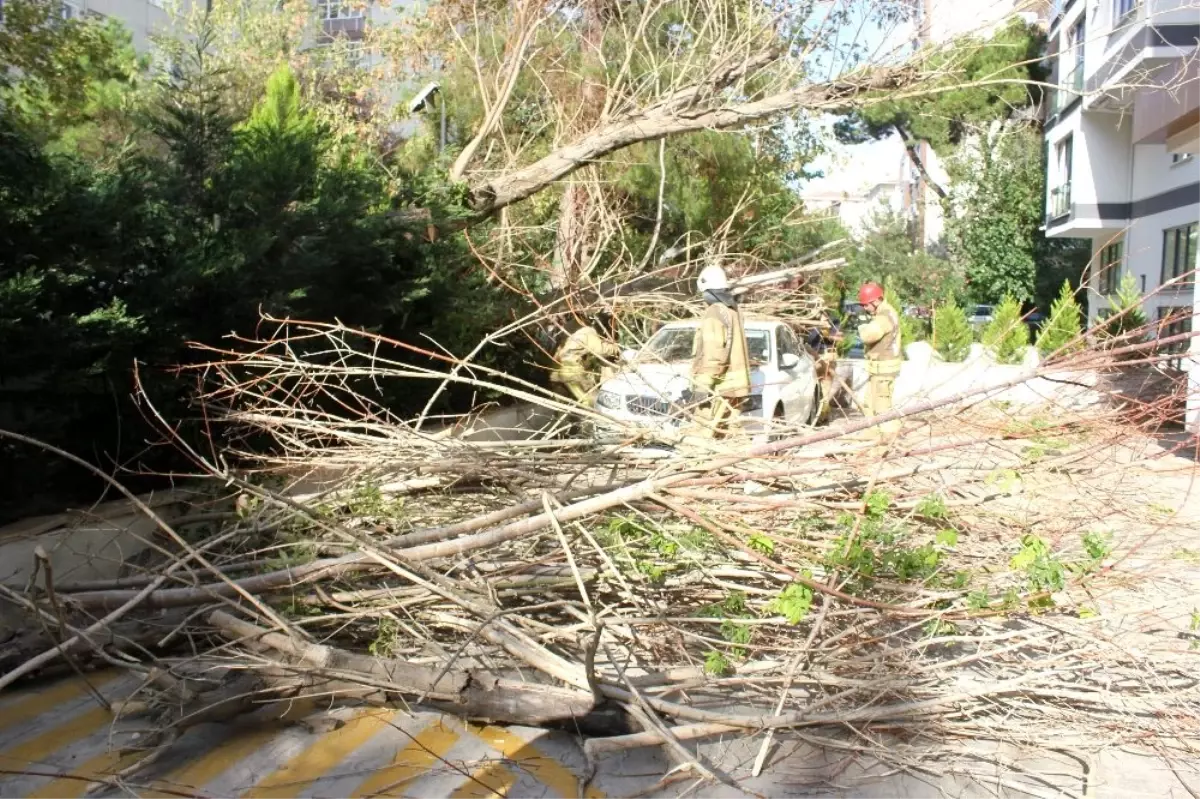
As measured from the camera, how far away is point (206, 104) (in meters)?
7.64

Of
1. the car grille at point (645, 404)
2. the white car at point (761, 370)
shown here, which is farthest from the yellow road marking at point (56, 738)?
the white car at point (761, 370)

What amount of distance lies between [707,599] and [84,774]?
2.66 metres

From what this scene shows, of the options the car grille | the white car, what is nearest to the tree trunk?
the white car

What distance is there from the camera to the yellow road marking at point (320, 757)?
377cm

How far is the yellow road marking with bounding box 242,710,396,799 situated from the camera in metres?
3.77

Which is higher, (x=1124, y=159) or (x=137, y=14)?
(x=137, y=14)

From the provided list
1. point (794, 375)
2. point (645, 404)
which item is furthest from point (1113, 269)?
point (645, 404)

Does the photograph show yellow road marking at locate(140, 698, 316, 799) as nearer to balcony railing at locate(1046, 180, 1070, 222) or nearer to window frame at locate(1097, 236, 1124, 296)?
window frame at locate(1097, 236, 1124, 296)

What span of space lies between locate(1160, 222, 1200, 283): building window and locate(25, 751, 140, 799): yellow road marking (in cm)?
1741

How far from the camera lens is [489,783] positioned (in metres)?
3.82

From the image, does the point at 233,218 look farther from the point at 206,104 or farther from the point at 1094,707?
the point at 1094,707

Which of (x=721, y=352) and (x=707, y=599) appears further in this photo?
(x=721, y=352)

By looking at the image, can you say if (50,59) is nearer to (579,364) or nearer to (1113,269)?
(579,364)

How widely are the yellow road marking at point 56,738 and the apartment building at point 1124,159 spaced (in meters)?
13.0
